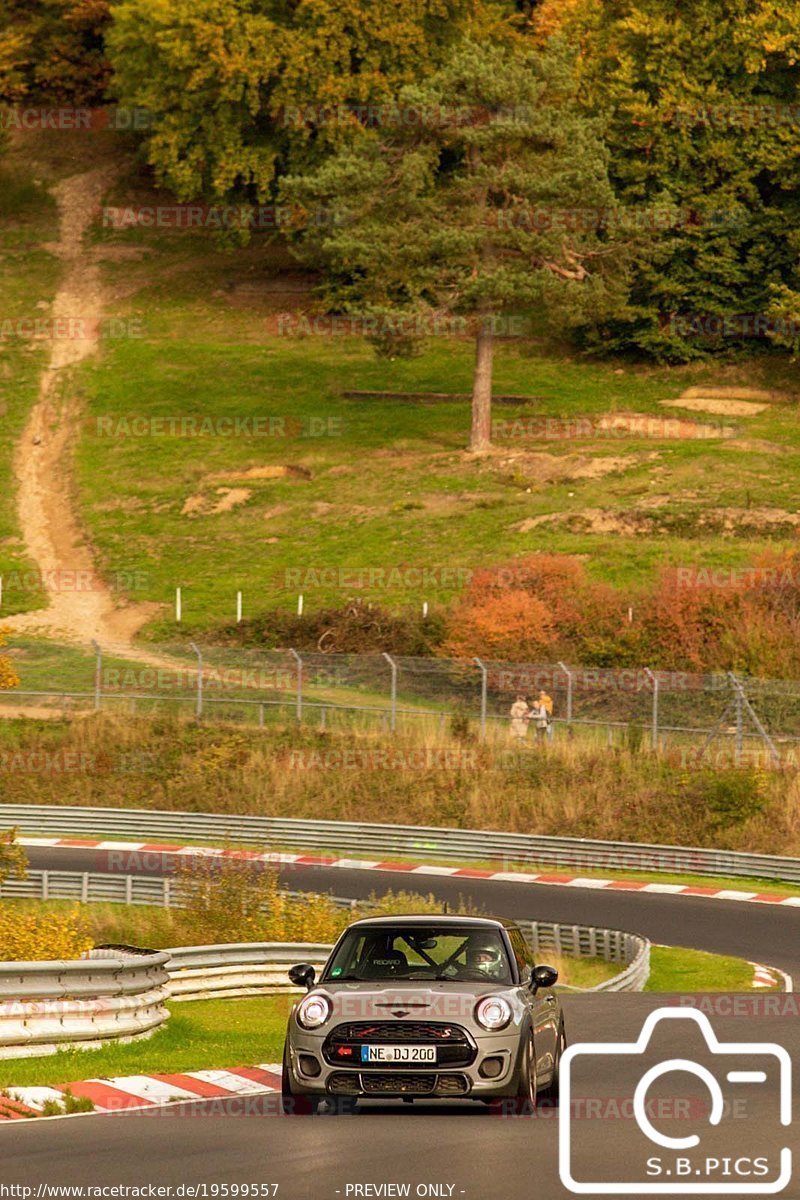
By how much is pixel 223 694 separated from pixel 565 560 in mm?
13406

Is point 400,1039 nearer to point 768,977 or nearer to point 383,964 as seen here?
point 383,964

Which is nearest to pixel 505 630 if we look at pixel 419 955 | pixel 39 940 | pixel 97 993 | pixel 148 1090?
pixel 39 940

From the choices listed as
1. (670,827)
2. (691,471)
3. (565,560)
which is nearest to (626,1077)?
(670,827)

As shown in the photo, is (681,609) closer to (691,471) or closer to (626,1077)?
(691,471)

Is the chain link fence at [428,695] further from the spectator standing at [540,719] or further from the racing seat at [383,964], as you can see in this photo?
the racing seat at [383,964]

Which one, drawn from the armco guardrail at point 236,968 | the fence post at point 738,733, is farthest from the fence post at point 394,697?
the armco guardrail at point 236,968

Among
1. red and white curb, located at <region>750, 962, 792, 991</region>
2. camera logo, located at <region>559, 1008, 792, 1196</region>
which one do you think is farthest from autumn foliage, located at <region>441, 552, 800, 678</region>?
camera logo, located at <region>559, 1008, 792, 1196</region>

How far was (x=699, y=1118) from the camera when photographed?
44.2ft

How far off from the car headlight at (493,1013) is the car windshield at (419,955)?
0.51 metres

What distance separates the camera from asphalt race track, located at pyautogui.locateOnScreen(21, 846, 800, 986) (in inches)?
1168

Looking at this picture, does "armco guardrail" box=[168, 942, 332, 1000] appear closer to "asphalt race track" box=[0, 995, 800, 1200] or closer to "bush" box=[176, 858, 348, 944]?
"bush" box=[176, 858, 348, 944]

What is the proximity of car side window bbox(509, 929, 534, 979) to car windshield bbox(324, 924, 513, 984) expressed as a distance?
0.14m

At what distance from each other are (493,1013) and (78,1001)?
3.96 m

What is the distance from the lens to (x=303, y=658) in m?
51.1
